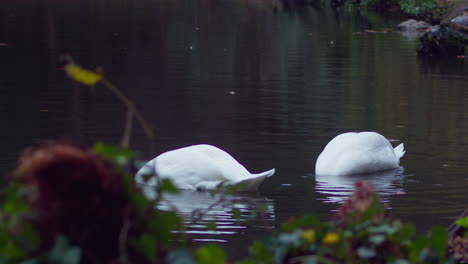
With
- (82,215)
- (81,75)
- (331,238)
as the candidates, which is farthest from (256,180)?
(82,215)

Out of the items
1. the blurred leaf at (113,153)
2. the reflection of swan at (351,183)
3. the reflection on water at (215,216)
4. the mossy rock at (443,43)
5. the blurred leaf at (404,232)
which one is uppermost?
the blurred leaf at (113,153)

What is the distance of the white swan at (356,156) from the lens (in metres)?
10.1

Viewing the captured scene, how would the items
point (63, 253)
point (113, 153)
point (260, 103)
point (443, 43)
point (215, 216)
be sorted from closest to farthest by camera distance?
point (63, 253), point (113, 153), point (215, 216), point (260, 103), point (443, 43)

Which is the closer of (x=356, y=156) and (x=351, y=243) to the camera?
(x=351, y=243)

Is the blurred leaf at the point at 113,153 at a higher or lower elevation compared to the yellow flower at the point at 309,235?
higher

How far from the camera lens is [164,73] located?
19.4m

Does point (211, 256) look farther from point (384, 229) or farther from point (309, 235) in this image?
point (384, 229)

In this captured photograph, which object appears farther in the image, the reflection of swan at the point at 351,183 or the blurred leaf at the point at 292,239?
the reflection of swan at the point at 351,183

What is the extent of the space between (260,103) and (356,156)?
5083 mm

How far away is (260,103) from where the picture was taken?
1527 centimetres

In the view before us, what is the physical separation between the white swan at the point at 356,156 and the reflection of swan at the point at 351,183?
0.07 metres

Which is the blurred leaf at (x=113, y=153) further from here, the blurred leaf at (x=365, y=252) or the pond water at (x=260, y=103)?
the pond water at (x=260, y=103)

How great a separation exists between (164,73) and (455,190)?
10.9m

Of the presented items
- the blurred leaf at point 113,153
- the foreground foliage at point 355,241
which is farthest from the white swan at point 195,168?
the blurred leaf at point 113,153
